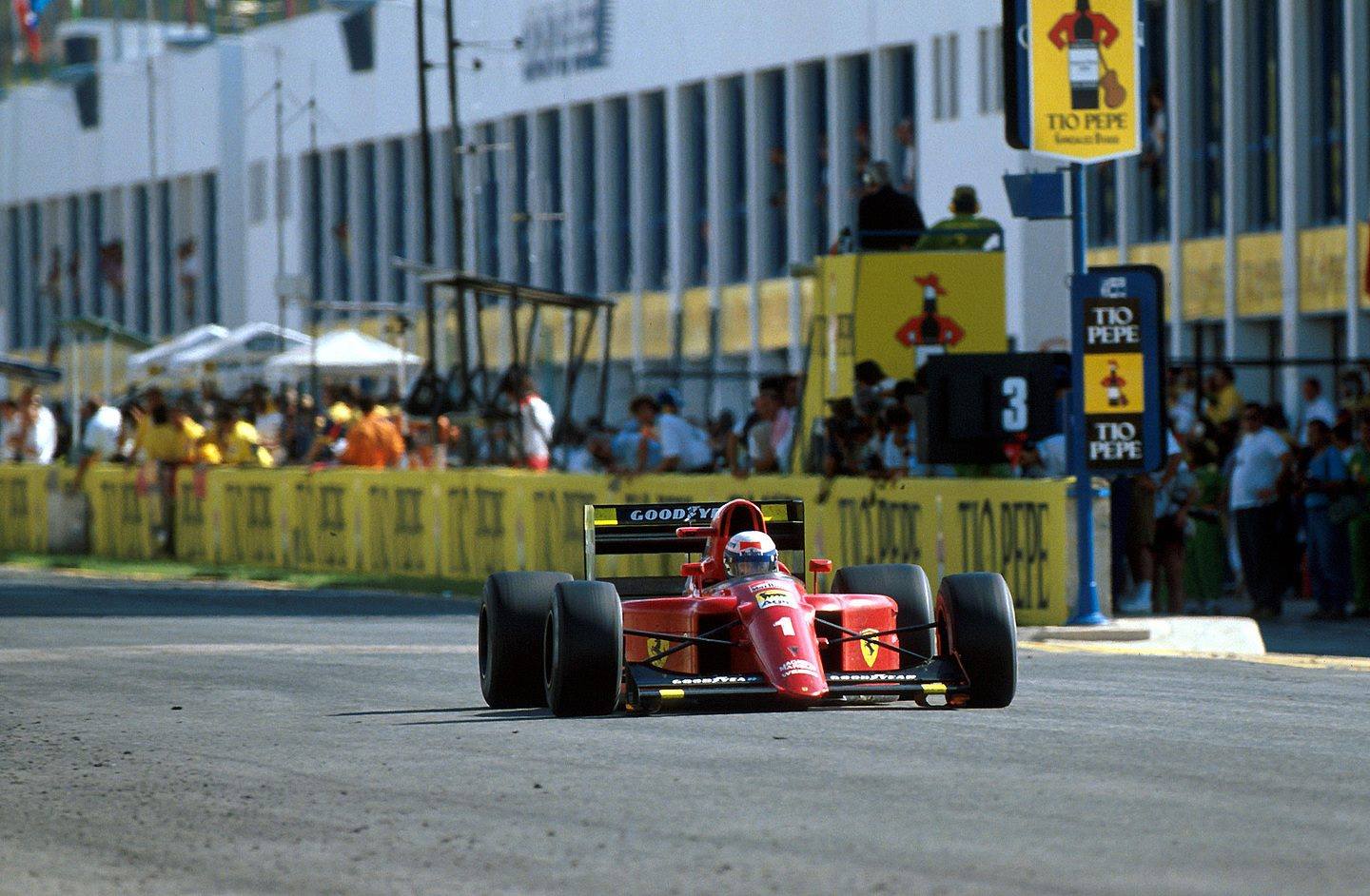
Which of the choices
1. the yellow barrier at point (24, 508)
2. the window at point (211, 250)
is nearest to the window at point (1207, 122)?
the yellow barrier at point (24, 508)

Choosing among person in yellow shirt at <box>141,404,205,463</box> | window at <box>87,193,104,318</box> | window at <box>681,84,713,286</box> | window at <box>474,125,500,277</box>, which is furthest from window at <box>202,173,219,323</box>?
person in yellow shirt at <box>141,404,205,463</box>

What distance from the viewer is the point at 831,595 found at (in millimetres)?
12688

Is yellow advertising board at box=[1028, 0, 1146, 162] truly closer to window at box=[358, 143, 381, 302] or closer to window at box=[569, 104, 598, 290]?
window at box=[569, 104, 598, 290]

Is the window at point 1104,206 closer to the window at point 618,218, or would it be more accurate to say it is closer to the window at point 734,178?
the window at point 734,178

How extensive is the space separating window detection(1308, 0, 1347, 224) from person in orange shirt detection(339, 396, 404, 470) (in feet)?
39.2

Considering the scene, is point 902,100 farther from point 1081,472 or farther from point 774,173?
point 1081,472

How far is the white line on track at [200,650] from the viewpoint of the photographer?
A: 17156 millimetres

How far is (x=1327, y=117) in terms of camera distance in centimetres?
3362

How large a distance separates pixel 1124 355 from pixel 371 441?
1117 centimetres

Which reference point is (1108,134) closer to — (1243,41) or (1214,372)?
(1214,372)

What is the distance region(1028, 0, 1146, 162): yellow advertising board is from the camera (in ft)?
62.4

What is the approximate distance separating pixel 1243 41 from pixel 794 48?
1098cm

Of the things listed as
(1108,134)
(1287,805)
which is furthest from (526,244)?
(1287,805)

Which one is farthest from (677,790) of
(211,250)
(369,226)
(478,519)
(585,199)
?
(211,250)
